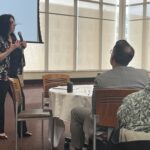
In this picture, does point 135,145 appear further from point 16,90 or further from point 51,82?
point 51,82

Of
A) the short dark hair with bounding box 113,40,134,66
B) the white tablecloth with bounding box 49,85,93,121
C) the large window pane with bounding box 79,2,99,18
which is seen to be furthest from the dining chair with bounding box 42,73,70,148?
Result: the large window pane with bounding box 79,2,99,18

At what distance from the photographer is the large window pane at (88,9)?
37.1ft

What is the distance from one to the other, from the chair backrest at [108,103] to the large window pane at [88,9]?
880cm

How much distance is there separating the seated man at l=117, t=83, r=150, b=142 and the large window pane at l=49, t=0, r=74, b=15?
876 centimetres

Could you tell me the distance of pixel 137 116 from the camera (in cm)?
197

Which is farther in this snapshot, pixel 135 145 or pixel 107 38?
pixel 107 38

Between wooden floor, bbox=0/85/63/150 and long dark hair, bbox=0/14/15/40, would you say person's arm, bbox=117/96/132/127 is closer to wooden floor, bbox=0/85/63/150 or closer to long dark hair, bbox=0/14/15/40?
wooden floor, bbox=0/85/63/150

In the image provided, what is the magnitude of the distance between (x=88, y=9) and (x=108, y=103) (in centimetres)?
909

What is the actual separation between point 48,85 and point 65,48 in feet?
21.1

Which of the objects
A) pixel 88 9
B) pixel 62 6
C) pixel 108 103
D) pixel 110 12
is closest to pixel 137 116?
pixel 108 103

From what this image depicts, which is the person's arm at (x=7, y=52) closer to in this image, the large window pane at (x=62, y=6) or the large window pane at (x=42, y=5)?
the large window pane at (x=42, y=5)

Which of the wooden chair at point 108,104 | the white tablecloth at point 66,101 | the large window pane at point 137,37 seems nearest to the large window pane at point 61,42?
the large window pane at point 137,37

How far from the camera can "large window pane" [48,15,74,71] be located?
10562 mm

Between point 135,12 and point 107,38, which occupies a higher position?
point 135,12
